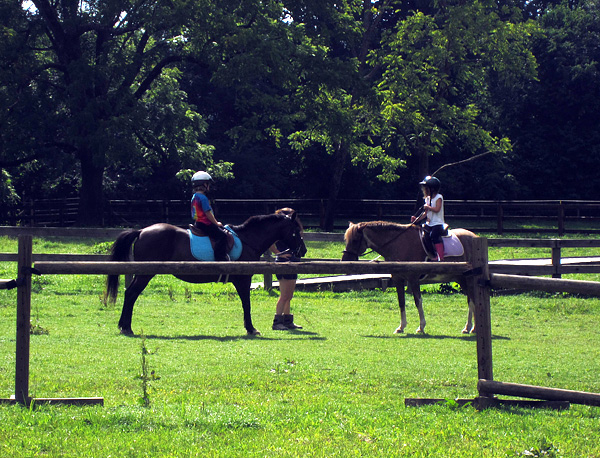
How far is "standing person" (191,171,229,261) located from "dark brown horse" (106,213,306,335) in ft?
1.47

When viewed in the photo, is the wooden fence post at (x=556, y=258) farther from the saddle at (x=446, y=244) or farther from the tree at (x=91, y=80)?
the tree at (x=91, y=80)

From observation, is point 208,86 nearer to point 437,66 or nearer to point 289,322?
point 437,66

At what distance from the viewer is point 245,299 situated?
12.3 metres

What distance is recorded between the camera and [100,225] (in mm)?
36406

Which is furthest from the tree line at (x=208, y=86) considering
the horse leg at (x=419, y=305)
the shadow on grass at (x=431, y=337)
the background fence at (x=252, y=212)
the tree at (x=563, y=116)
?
the shadow on grass at (x=431, y=337)

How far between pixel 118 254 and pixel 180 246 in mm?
1009

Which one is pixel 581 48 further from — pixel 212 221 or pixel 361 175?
pixel 212 221

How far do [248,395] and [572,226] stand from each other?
36.9 metres

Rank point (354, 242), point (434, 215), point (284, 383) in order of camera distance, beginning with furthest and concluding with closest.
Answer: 1. point (354, 242)
2. point (434, 215)
3. point (284, 383)

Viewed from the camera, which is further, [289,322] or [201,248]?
[289,322]

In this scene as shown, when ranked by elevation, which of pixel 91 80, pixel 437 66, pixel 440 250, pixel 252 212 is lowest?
pixel 440 250

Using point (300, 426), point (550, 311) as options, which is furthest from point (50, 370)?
point (550, 311)

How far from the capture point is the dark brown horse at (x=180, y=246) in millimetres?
12180

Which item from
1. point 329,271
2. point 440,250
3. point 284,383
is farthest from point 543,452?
point 440,250
